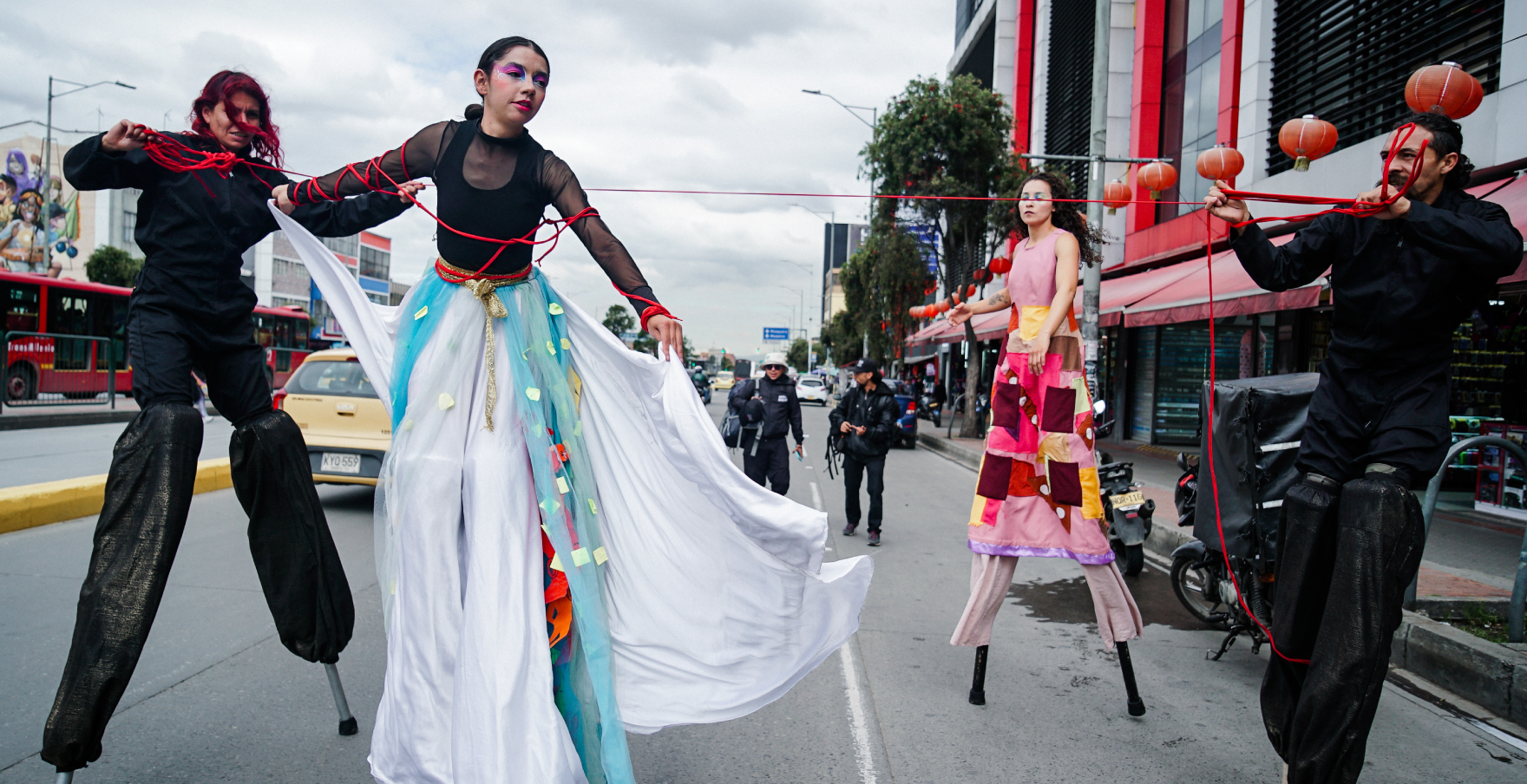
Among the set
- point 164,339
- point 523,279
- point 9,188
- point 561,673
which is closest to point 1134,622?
point 561,673

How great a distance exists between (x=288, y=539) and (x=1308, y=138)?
15.8 ft

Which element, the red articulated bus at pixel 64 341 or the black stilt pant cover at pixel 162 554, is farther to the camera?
the red articulated bus at pixel 64 341

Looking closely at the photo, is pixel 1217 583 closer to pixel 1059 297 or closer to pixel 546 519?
pixel 1059 297

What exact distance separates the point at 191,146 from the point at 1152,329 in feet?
59.3

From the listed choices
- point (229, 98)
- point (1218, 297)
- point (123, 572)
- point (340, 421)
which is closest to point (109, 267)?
point (340, 421)

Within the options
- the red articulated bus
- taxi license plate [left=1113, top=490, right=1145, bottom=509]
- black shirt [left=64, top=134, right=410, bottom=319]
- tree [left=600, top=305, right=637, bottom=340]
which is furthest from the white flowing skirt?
tree [left=600, top=305, right=637, bottom=340]

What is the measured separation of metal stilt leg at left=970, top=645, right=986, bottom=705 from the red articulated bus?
9885 millimetres

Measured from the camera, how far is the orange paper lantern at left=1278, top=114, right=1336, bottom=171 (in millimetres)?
4461

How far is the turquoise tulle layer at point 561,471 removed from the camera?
7.79 ft

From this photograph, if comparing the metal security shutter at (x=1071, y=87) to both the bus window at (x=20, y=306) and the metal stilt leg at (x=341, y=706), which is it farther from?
the bus window at (x=20, y=306)

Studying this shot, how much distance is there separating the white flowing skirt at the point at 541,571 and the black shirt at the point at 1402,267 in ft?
5.02

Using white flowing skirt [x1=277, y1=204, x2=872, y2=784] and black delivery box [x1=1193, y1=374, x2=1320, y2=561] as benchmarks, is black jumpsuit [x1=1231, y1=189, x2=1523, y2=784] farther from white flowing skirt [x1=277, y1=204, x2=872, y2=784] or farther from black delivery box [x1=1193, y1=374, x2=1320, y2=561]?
black delivery box [x1=1193, y1=374, x2=1320, y2=561]

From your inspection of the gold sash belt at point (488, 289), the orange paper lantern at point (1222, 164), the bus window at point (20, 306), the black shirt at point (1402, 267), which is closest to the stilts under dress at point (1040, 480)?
the orange paper lantern at point (1222, 164)

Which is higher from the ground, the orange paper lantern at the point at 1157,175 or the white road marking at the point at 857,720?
the orange paper lantern at the point at 1157,175
